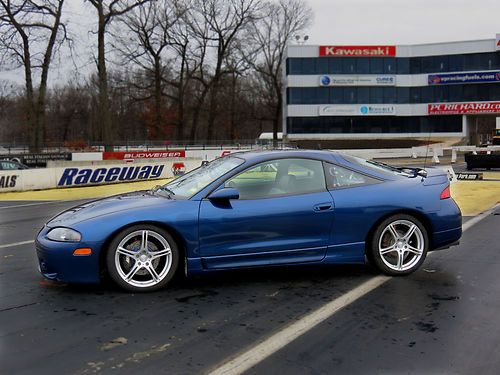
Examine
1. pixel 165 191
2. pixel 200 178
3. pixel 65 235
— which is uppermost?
pixel 200 178

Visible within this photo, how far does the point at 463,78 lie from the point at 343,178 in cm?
5906

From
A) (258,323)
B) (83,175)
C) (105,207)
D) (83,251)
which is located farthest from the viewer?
(83,175)

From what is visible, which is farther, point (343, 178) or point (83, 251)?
point (343, 178)

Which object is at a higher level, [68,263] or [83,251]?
[83,251]

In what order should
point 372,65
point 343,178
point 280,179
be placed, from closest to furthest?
1. point 280,179
2. point 343,178
3. point 372,65

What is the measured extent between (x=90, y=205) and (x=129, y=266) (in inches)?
34.1

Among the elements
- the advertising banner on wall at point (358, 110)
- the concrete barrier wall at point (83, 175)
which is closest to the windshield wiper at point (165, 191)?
the concrete barrier wall at point (83, 175)

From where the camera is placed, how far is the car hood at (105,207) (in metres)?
5.06

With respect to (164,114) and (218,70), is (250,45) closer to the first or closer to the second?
(218,70)

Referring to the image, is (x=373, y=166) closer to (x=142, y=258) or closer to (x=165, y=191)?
(x=165, y=191)

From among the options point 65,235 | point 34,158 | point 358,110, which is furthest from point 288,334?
point 358,110

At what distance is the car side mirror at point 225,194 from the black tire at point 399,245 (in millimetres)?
1533

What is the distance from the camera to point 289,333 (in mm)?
4012

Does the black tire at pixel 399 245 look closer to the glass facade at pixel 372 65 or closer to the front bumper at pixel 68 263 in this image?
the front bumper at pixel 68 263
